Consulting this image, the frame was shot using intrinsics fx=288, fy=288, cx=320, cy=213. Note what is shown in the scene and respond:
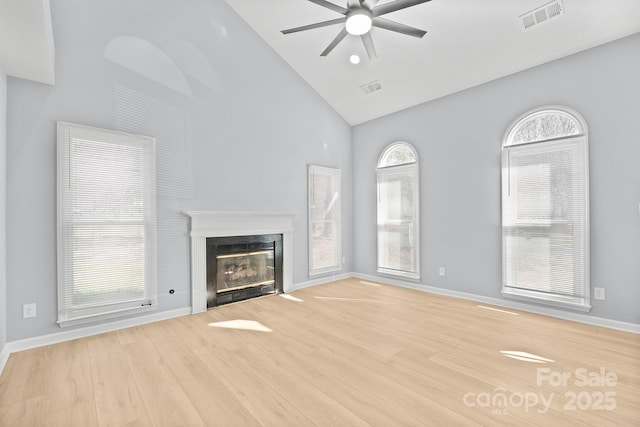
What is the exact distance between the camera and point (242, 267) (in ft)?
13.7

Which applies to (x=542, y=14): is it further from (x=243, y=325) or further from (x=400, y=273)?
(x=243, y=325)

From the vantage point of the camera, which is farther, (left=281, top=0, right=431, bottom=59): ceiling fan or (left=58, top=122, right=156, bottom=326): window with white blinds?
(left=58, top=122, right=156, bottom=326): window with white blinds

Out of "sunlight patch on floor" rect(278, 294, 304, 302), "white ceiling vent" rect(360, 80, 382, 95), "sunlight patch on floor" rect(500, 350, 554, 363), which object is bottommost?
"sunlight patch on floor" rect(278, 294, 304, 302)

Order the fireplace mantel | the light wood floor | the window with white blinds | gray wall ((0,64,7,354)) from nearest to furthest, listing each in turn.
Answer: the light wood floor, gray wall ((0,64,7,354)), the window with white blinds, the fireplace mantel

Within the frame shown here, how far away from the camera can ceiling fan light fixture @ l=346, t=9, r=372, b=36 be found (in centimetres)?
263

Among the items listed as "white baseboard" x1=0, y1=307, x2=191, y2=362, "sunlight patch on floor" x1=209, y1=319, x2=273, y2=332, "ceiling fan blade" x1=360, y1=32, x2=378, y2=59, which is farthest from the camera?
"sunlight patch on floor" x1=209, y1=319, x2=273, y2=332

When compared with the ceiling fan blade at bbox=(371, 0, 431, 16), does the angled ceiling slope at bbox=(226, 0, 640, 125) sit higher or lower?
higher

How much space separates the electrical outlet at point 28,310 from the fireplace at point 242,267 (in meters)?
1.63

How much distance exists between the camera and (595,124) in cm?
316

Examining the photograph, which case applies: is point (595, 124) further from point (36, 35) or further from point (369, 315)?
point (36, 35)

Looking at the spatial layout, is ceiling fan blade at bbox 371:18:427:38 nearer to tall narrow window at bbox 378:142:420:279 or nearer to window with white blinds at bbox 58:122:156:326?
tall narrow window at bbox 378:142:420:279

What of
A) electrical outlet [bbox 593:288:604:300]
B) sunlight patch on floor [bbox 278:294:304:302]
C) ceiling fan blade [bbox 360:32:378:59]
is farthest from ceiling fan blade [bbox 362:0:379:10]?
electrical outlet [bbox 593:288:604:300]

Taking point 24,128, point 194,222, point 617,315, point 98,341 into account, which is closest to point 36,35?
point 24,128

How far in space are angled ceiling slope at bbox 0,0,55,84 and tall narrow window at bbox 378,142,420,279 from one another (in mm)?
4476
